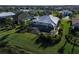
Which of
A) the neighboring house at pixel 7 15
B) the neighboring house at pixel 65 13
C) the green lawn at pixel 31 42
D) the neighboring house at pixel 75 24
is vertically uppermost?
the neighboring house at pixel 65 13

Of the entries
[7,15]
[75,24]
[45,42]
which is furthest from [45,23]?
[7,15]

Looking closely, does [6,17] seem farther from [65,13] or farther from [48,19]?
[65,13]

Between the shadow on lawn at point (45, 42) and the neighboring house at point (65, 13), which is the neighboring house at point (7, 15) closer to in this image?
the shadow on lawn at point (45, 42)

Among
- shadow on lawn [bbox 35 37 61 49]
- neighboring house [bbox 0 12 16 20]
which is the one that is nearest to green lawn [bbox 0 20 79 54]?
shadow on lawn [bbox 35 37 61 49]

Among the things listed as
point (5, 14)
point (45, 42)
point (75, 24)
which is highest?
point (5, 14)

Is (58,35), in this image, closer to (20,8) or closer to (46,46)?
(46,46)

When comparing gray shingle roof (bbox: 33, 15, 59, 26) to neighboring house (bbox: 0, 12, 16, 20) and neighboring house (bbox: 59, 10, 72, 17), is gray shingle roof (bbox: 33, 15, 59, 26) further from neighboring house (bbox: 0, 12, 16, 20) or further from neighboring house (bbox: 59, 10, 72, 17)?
neighboring house (bbox: 0, 12, 16, 20)

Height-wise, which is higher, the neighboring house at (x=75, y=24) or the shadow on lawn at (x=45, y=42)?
the neighboring house at (x=75, y=24)

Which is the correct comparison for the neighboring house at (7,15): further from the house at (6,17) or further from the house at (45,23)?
the house at (45,23)

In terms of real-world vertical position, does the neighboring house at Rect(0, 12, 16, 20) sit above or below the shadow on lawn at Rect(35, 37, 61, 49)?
above

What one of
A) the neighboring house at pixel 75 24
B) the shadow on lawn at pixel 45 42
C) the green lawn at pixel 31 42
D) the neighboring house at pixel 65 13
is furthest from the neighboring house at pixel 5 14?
the neighboring house at pixel 75 24
